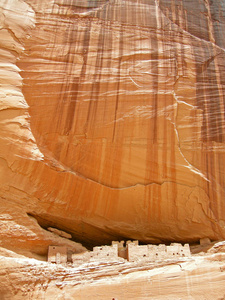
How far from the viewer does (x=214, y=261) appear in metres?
7.24

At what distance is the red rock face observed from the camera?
27.5 feet

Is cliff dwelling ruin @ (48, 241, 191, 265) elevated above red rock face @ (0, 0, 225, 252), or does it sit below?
below

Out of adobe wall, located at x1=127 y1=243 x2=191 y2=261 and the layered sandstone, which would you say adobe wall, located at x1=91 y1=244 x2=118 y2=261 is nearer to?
adobe wall, located at x1=127 y1=243 x2=191 y2=261

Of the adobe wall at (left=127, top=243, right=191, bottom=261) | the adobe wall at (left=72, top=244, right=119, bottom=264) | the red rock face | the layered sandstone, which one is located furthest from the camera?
the red rock face

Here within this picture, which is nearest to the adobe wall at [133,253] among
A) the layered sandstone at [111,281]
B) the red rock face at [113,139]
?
the layered sandstone at [111,281]

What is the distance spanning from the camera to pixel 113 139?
8656 mm

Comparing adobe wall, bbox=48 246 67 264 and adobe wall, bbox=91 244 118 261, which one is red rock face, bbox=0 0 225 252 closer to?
adobe wall, bbox=48 246 67 264

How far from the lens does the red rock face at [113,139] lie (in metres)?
8.39

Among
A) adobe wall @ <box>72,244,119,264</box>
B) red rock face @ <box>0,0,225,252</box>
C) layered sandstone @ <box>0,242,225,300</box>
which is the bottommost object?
layered sandstone @ <box>0,242,225,300</box>

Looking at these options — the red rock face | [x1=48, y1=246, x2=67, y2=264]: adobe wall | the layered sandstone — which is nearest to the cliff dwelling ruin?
[x1=48, y1=246, x2=67, y2=264]: adobe wall

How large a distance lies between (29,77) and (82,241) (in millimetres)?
4411

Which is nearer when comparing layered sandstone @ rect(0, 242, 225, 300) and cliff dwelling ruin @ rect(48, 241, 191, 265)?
layered sandstone @ rect(0, 242, 225, 300)

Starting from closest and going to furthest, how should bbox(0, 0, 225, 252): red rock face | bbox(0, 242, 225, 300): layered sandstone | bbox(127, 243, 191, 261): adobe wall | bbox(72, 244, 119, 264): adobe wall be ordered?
bbox(0, 242, 225, 300): layered sandstone → bbox(72, 244, 119, 264): adobe wall → bbox(127, 243, 191, 261): adobe wall → bbox(0, 0, 225, 252): red rock face

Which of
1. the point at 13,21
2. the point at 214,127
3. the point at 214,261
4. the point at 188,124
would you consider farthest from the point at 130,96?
the point at 214,261
